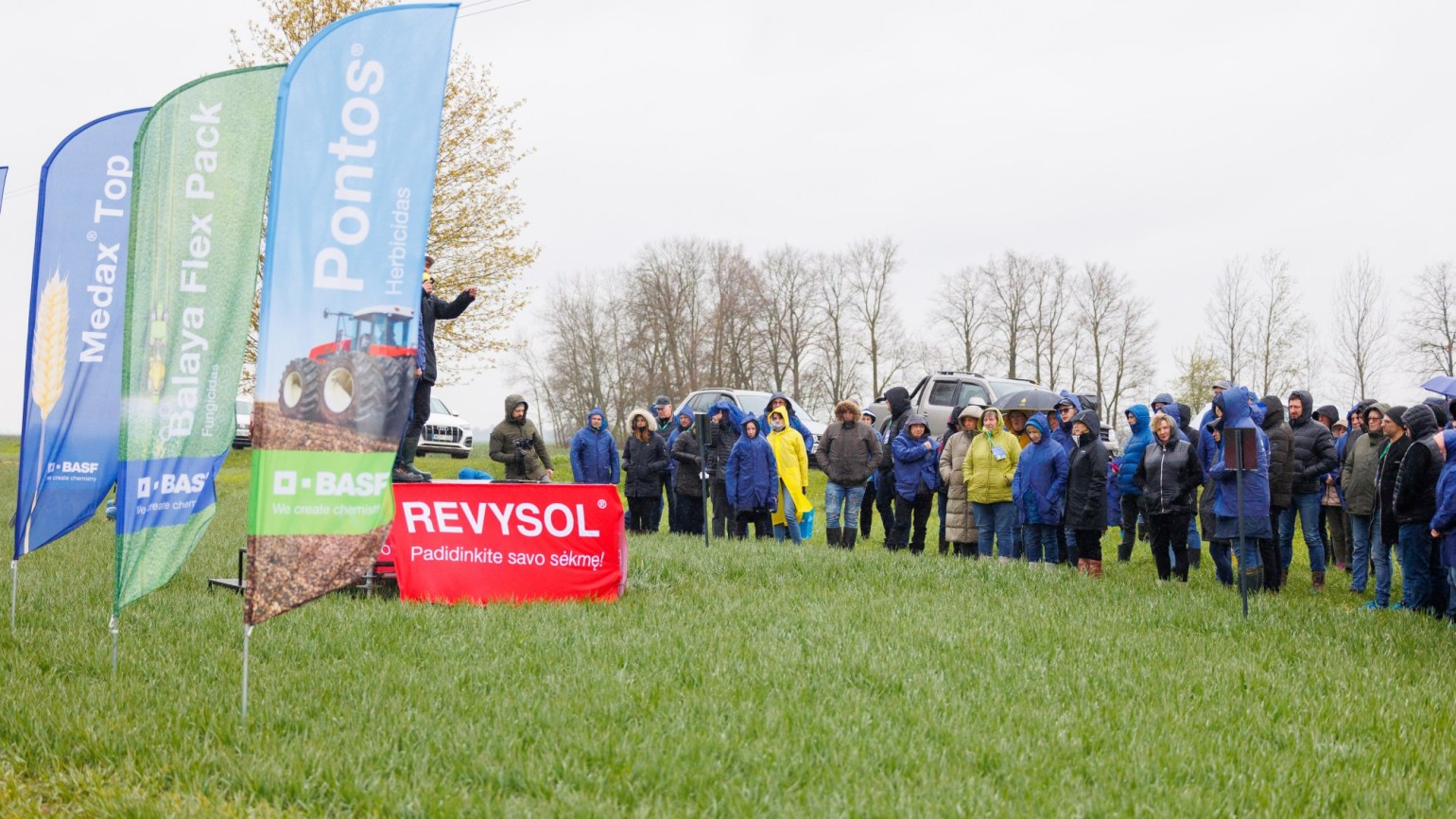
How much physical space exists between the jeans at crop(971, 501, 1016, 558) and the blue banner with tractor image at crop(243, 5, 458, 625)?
8946 mm

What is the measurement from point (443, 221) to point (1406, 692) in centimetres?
2672

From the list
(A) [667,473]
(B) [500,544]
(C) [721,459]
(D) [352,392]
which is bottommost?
(B) [500,544]

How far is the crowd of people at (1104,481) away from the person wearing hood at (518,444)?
0.21 m

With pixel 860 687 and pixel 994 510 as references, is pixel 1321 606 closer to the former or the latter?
pixel 994 510

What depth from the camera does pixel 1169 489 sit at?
11.6 metres

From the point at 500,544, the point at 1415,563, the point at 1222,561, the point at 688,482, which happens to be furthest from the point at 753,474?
the point at 1415,563

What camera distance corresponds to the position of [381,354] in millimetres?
6051

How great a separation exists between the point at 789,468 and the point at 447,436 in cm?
1523

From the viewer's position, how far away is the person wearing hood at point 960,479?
14148 millimetres

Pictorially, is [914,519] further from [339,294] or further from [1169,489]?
[339,294]

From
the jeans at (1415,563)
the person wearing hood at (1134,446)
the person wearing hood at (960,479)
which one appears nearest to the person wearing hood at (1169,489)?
the person wearing hood at (1134,446)

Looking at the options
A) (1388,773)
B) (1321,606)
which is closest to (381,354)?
(1388,773)

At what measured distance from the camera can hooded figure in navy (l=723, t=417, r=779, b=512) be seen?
1508cm

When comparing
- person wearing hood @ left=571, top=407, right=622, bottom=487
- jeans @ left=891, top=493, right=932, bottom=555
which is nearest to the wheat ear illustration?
person wearing hood @ left=571, top=407, right=622, bottom=487
